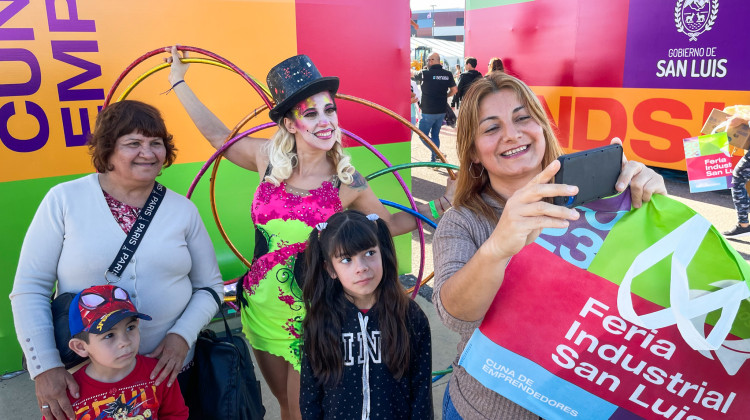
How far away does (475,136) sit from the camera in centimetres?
153

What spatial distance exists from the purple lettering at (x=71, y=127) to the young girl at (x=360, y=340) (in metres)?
2.45

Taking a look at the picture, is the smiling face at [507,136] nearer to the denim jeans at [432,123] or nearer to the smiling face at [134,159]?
the smiling face at [134,159]

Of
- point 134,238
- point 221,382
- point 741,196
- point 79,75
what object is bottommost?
point 741,196

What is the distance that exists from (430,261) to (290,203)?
12.2 feet

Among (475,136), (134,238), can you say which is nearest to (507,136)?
(475,136)

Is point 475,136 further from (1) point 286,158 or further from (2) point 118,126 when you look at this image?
(2) point 118,126

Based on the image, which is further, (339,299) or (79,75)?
(79,75)

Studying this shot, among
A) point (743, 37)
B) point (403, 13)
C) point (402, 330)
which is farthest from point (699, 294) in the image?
point (743, 37)

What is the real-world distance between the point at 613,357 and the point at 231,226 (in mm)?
3515

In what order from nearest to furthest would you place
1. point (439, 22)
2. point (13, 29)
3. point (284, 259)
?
1. point (284, 259)
2. point (13, 29)
3. point (439, 22)

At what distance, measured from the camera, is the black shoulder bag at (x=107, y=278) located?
193 cm

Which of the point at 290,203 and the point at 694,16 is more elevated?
the point at 694,16

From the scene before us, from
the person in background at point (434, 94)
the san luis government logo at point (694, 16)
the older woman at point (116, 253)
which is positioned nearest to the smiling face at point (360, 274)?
the older woman at point (116, 253)

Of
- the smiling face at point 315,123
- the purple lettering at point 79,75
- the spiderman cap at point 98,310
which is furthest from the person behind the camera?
the purple lettering at point 79,75
